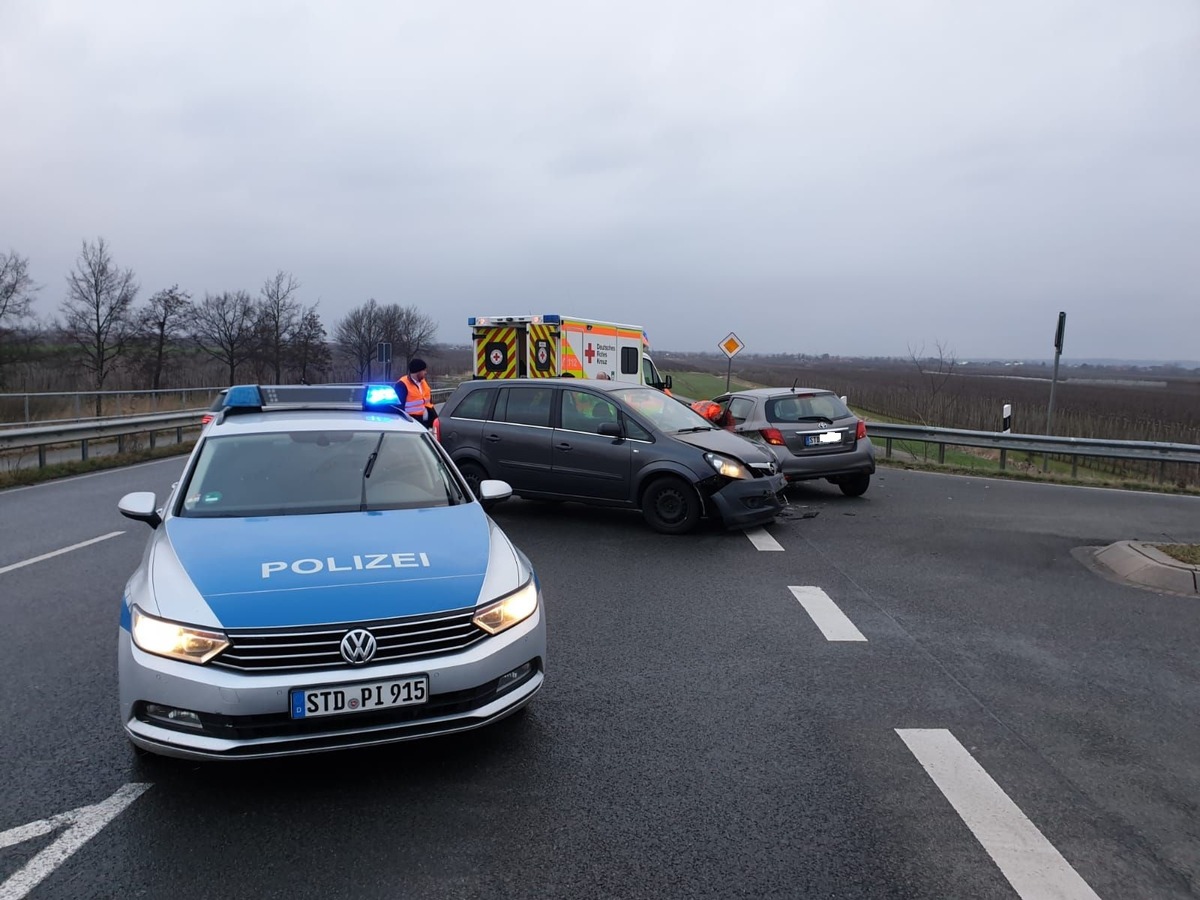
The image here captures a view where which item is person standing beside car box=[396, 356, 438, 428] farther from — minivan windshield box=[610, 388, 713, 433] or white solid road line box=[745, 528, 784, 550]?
white solid road line box=[745, 528, 784, 550]

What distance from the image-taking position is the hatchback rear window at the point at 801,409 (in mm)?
12820

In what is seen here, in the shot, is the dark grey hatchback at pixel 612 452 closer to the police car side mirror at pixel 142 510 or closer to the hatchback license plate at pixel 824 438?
the hatchback license plate at pixel 824 438

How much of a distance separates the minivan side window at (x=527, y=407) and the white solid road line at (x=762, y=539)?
2675 mm

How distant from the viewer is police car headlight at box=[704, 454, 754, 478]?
9758 mm

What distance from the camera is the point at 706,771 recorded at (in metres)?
4.07

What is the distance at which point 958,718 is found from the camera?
15.7 feet

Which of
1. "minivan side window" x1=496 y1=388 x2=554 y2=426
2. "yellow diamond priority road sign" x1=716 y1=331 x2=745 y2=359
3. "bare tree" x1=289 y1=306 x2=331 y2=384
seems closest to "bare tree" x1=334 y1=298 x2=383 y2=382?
"bare tree" x1=289 y1=306 x2=331 y2=384

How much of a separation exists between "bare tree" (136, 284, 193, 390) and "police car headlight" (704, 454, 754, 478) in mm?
38031

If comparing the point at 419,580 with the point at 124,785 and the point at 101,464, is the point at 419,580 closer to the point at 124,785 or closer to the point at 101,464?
the point at 124,785

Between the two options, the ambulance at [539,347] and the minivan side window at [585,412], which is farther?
the ambulance at [539,347]

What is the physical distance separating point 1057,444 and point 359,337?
122ft

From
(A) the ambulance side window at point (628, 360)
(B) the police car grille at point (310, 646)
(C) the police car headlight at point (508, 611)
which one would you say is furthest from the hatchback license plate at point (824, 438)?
(A) the ambulance side window at point (628, 360)

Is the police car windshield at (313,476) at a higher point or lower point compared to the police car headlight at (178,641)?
higher

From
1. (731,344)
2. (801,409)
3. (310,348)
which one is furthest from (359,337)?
(801,409)
